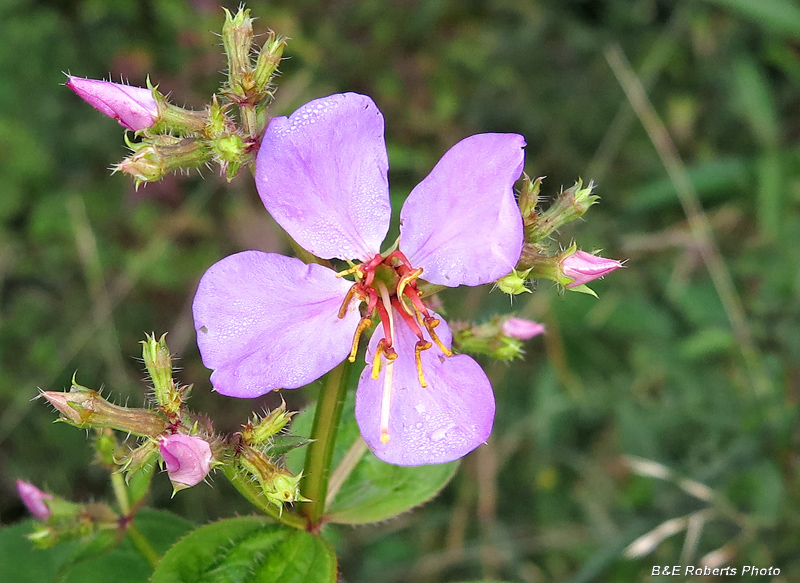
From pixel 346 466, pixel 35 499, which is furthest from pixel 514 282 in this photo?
pixel 35 499

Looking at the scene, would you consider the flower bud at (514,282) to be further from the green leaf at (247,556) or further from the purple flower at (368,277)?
the green leaf at (247,556)

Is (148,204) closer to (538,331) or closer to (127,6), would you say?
(127,6)

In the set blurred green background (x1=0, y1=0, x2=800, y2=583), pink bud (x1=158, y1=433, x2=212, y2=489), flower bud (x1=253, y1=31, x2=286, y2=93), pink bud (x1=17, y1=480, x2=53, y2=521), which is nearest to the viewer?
pink bud (x1=158, y1=433, x2=212, y2=489)

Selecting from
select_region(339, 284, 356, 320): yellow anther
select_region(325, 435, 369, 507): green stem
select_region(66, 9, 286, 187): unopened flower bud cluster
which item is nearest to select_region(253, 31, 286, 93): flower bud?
select_region(66, 9, 286, 187): unopened flower bud cluster

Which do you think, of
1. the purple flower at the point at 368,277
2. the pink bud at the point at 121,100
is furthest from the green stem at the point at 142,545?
the pink bud at the point at 121,100

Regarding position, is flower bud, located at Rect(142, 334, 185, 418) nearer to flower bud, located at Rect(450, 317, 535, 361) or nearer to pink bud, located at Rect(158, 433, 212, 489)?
pink bud, located at Rect(158, 433, 212, 489)

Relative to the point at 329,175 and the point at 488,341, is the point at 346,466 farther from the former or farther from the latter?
the point at 329,175
